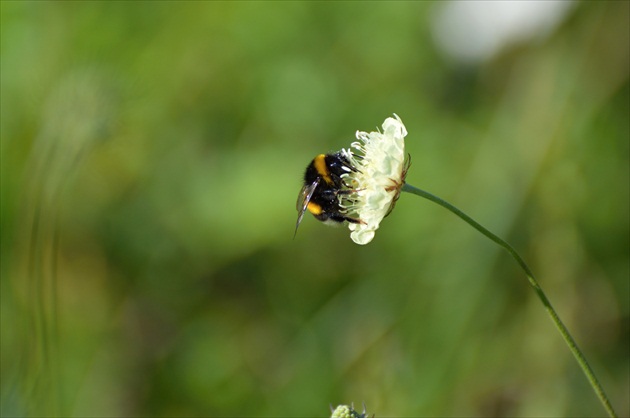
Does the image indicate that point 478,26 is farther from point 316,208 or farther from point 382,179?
point 382,179

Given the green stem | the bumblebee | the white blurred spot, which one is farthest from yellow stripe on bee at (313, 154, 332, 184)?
the white blurred spot

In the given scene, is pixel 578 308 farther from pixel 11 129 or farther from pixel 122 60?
pixel 11 129

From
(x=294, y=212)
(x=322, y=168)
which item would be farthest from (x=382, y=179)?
(x=294, y=212)

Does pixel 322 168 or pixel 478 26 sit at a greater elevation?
pixel 478 26

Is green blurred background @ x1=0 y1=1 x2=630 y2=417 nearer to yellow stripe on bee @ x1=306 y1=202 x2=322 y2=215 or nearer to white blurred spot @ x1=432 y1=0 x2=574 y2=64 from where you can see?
white blurred spot @ x1=432 y1=0 x2=574 y2=64

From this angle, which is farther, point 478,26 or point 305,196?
point 478,26

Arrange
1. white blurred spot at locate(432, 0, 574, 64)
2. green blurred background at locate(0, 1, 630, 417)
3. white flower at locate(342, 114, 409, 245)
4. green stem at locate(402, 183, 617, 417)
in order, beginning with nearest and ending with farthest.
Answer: green stem at locate(402, 183, 617, 417) < white flower at locate(342, 114, 409, 245) < green blurred background at locate(0, 1, 630, 417) < white blurred spot at locate(432, 0, 574, 64)

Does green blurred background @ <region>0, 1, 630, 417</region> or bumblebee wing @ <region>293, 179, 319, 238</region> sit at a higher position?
green blurred background @ <region>0, 1, 630, 417</region>

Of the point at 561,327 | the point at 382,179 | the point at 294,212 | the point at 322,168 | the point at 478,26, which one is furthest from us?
the point at 478,26
